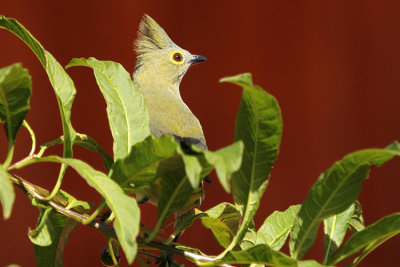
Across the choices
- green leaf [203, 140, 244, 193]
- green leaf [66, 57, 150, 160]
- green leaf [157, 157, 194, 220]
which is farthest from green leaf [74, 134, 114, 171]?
green leaf [203, 140, 244, 193]

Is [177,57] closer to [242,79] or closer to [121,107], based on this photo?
[121,107]

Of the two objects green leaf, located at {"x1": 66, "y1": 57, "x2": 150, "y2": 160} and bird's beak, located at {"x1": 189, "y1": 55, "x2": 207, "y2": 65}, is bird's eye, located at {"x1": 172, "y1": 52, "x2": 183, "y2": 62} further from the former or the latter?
green leaf, located at {"x1": 66, "y1": 57, "x2": 150, "y2": 160}

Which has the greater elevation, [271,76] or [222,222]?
[222,222]

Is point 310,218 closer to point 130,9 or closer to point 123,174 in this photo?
point 123,174

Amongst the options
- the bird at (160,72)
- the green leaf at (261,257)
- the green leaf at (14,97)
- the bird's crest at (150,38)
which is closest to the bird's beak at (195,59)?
the bird at (160,72)

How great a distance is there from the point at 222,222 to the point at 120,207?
401 millimetres

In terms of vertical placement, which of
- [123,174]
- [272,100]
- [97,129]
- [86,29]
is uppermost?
[272,100]

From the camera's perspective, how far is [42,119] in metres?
3.92

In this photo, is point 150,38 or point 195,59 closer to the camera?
point 150,38

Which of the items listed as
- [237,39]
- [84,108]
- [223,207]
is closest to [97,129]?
[84,108]

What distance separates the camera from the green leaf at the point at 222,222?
49.4 inches

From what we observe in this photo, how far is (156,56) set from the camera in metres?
2.91

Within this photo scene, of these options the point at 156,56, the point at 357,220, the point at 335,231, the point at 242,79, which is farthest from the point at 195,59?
the point at 242,79

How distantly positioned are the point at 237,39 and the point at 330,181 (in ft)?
10.6
